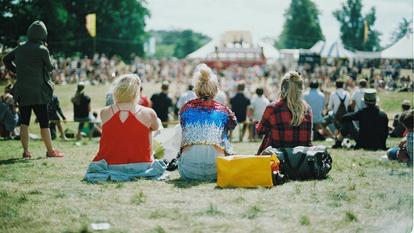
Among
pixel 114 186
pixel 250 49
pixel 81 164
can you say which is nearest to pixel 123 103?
pixel 114 186

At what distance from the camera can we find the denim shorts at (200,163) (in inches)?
253

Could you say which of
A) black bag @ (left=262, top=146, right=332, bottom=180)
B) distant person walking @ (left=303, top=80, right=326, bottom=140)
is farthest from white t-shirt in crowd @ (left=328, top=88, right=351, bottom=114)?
black bag @ (left=262, top=146, right=332, bottom=180)

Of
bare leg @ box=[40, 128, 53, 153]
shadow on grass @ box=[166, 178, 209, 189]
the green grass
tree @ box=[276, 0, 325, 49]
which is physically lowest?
shadow on grass @ box=[166, 178, 209, 189]

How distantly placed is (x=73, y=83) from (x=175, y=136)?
5316mm

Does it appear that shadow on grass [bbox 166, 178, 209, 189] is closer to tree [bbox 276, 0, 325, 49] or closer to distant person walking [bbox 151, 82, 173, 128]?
tree [bbox 276, 0, 325, 49]

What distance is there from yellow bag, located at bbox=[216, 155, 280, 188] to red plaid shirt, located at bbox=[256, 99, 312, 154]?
1.00 meters

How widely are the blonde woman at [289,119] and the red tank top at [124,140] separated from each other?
Answer: 1.41m

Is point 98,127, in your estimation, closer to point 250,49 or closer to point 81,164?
point 81,164

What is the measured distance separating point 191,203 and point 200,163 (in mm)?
1362

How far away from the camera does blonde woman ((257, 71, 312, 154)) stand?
22.4 feet

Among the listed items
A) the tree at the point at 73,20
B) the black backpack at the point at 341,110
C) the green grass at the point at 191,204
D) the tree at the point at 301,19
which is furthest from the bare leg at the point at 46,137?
the black backpack at the point at 341,110

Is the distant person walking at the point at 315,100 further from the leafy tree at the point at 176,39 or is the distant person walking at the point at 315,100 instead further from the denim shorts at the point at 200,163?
the denim shorts at the point at 200,163

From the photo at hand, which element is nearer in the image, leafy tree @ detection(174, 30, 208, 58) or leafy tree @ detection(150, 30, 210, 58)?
leafy tree @ detection(150, 30, 210, 58)

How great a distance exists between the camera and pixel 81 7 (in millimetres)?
6227
